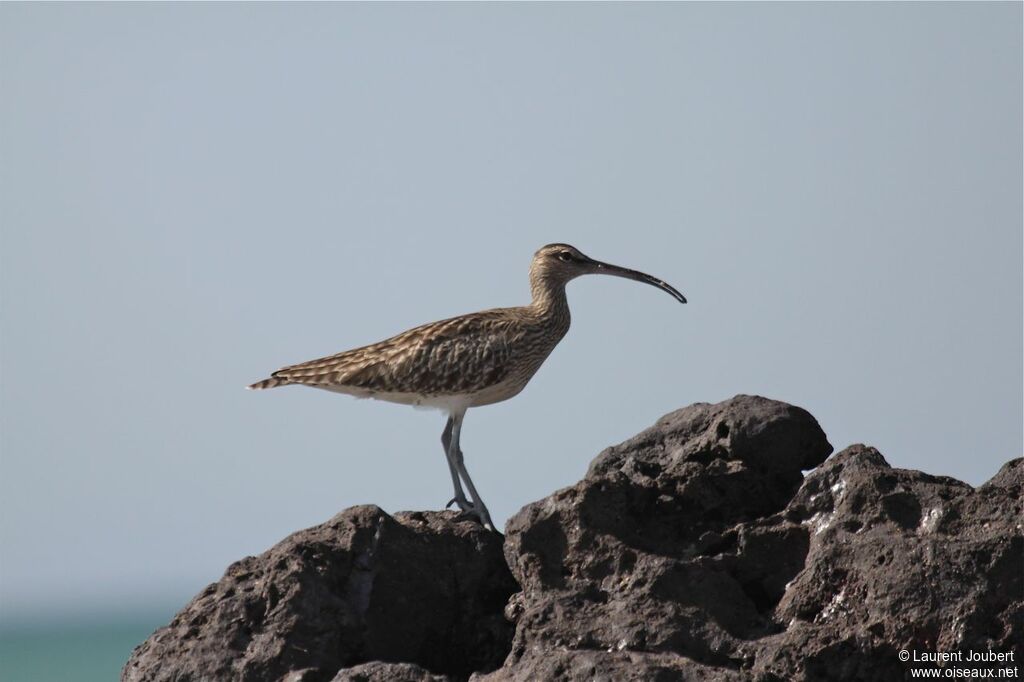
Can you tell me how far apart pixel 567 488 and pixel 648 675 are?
181cm

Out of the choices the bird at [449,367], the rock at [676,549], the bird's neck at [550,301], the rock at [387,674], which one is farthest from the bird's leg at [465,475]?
the rock at [387,674]

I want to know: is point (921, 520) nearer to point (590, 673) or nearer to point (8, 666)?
point (590, 673)

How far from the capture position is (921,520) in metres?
11.8

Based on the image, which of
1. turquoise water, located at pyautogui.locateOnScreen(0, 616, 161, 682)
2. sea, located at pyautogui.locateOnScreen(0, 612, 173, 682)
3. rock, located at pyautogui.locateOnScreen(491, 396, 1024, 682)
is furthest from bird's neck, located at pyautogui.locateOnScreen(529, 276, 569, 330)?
turquoise water, located at pyautogui.locateOnScreen(0, 616, 161, 682)

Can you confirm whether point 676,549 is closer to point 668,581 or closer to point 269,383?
point 668,581

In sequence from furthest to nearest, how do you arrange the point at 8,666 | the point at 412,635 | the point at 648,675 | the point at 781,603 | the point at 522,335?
the point at 8,666, the point at 522,335, the point at 412,635, the point at 781,603, the point at 648,675

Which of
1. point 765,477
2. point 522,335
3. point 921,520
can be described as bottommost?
point 921,520

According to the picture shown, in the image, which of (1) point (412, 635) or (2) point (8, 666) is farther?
(2) point (8, 666)

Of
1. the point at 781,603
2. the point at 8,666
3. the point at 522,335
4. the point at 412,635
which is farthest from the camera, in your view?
the point at 8,666

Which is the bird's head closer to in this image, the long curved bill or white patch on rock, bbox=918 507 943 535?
the long curved bill

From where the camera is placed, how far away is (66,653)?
77.1 meters

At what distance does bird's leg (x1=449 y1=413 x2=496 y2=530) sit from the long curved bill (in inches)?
96.5

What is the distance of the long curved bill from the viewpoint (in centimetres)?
1869

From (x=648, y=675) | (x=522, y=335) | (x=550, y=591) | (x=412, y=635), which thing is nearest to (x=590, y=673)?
(x=648, y=675)
